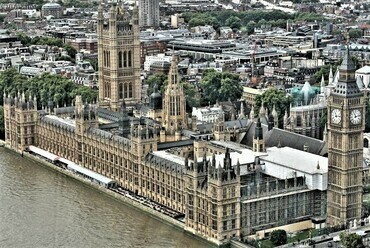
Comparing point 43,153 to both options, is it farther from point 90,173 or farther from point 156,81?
point 156,81

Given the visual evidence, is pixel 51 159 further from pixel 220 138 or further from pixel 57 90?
pixel 57 90

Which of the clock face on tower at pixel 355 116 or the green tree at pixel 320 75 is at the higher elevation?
the clock face on tower at pixel 355 116

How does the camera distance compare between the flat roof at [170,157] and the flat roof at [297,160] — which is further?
the flat roof at [170,157]

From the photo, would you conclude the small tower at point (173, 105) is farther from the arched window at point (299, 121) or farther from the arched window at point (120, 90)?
the arched window at point (120, 90)

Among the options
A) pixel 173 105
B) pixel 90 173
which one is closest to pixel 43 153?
pixel 90 173

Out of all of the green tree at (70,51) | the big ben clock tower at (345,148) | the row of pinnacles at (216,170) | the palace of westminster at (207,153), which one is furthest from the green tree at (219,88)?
the row of pinnacles at (216,170)

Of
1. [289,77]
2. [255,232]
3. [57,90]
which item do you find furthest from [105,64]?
[255,232]

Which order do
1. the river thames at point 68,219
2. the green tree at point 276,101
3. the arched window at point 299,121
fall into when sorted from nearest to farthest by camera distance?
the river thames at point 68,219
the arched window at point 299,121
the green tree at point 276,101
